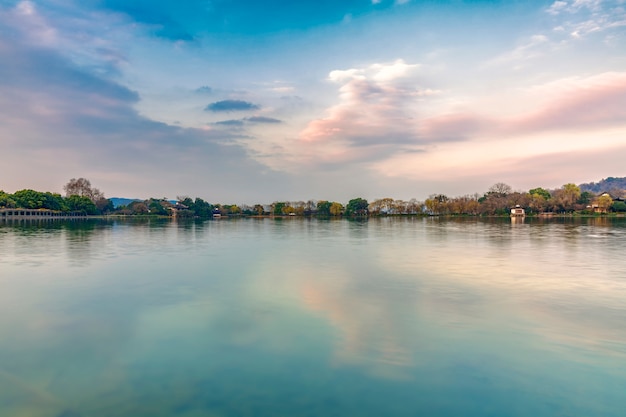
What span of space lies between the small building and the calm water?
105509 mm

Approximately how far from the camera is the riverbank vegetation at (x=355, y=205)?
10375 cm

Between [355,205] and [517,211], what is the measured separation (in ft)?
196

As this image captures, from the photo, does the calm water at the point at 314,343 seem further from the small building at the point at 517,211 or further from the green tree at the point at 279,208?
the green tree at the point at 279,208

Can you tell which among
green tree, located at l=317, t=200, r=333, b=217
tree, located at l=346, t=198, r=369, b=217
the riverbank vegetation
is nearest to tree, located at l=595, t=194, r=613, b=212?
the riverbank vegetation

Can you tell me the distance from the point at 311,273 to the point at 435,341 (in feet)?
31.7

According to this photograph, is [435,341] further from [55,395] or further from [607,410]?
[55,395]

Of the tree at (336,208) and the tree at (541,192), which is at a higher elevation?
the tree at (541,192)

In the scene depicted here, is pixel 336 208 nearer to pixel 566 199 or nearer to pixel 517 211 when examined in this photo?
pixel 517 211

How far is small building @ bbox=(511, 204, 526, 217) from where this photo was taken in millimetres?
112250

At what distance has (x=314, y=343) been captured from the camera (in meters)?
8.49

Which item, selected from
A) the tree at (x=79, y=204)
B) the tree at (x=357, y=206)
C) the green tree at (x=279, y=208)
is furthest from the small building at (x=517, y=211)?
the tree at (x=79, y=204)

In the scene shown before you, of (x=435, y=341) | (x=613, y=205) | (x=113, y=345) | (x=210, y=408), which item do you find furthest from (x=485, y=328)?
(x=613, y=205)

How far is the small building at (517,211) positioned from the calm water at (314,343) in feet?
346

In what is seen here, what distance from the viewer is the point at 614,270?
17.4m
